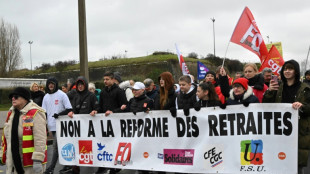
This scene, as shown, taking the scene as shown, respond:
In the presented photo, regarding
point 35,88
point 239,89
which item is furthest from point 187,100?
point 35,88

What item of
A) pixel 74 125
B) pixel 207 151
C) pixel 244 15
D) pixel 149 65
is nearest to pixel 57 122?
pixel 74 125

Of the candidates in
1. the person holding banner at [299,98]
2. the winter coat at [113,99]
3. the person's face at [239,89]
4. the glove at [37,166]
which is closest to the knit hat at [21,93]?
the glove at [37,166]

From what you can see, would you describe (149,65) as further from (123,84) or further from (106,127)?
(106,127)

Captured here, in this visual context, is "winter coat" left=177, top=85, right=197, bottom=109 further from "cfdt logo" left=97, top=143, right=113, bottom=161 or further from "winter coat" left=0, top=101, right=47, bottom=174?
"winter coat" left=0, top=101, right=47, bottom=174

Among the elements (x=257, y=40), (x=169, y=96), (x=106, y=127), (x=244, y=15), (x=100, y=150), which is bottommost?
(x=100, y=150)

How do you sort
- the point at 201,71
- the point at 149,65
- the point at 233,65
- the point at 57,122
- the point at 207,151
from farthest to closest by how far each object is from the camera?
the point at 233,65
the point at 149,65
the point at 201,71
the point at 57,122
the point at 207,151

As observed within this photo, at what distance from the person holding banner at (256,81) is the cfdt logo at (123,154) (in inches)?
92.9

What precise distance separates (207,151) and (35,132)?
250cm

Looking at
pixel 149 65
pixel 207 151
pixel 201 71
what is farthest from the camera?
pixel 149 65

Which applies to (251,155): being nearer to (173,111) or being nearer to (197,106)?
(197,106)

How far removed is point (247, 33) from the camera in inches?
251

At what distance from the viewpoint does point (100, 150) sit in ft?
21.8

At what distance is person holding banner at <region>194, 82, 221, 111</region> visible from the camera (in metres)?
5.66

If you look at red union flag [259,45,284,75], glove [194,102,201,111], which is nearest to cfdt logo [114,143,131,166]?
glove [194,102,201,111]
